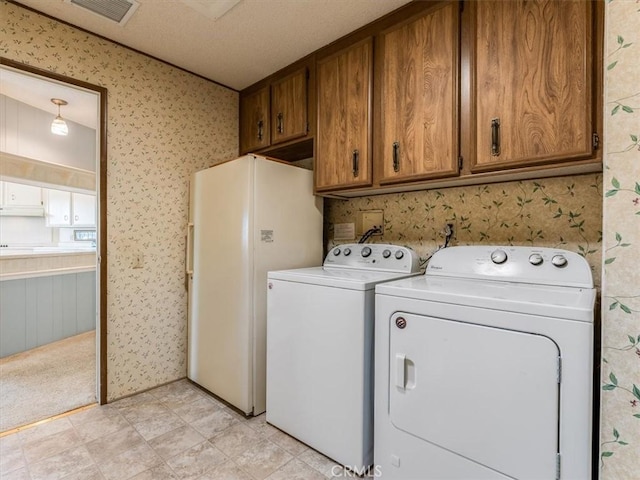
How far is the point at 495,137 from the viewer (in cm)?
151

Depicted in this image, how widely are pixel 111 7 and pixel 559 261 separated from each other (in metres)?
2.70

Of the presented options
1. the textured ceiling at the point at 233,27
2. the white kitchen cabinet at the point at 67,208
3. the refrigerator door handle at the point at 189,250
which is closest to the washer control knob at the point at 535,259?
the textured ceiling at the point at 233,27

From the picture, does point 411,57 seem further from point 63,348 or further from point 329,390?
point 63,348

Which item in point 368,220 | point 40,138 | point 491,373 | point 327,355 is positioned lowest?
point 327,355

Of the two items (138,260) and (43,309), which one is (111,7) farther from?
(43,309)

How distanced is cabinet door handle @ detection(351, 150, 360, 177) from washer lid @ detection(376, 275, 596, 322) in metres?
0.78

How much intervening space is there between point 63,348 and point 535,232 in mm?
4335

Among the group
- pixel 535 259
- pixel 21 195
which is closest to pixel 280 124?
pixel 535 259

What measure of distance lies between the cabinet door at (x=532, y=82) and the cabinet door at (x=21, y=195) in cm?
642

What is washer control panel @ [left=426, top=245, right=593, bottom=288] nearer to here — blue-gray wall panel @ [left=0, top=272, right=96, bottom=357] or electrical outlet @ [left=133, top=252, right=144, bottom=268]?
electrical outlet @ [left=133, top=252, right=144, bottom=268]

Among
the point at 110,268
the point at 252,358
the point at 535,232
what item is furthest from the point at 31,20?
the point at 535,232

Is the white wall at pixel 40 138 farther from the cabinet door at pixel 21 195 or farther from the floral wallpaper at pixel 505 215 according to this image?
the floral wallpaper at pixel 505 215

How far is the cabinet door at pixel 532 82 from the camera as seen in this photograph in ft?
4.26

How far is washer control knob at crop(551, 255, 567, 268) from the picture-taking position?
1471 millimetres
